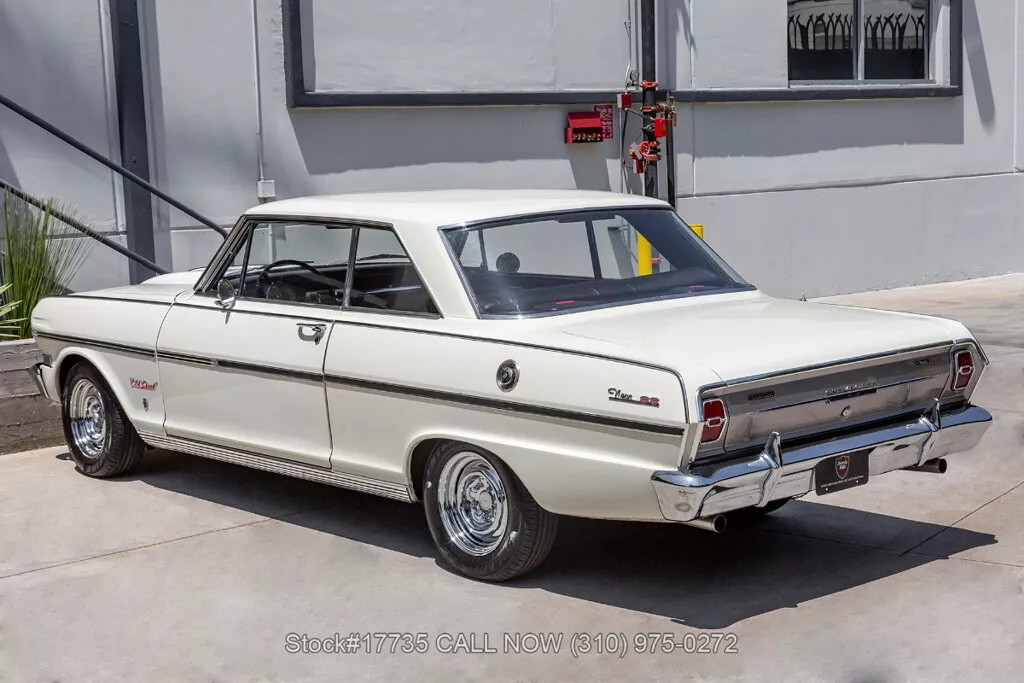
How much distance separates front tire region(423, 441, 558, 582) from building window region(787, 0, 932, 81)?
413 inches

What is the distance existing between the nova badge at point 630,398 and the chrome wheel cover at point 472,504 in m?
0.75

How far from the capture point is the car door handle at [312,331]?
20.0ft

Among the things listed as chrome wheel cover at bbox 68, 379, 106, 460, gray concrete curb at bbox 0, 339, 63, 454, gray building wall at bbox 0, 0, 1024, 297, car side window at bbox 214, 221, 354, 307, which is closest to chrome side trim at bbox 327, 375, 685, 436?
car side window at bbox 214, 221, 354, 307

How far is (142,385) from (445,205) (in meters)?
2.01

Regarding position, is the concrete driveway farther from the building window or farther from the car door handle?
the building window

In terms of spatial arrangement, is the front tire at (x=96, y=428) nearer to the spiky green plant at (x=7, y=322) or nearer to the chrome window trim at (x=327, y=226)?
the chrome window trim at (x=327, y=226)

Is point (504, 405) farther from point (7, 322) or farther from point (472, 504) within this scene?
point (7, 322)

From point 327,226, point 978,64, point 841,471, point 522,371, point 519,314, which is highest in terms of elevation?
point 978,64

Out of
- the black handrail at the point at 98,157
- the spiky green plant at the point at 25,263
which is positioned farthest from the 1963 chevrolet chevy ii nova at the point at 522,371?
the black handrail at the point at 98,157

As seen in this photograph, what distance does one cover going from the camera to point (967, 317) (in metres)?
13.0

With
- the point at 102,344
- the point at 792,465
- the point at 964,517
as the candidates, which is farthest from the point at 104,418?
the point at 964,517

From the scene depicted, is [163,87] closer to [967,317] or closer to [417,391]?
[417,391]

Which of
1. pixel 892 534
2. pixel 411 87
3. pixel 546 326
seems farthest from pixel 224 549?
pixel 411 87

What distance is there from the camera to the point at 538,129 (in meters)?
13.3
